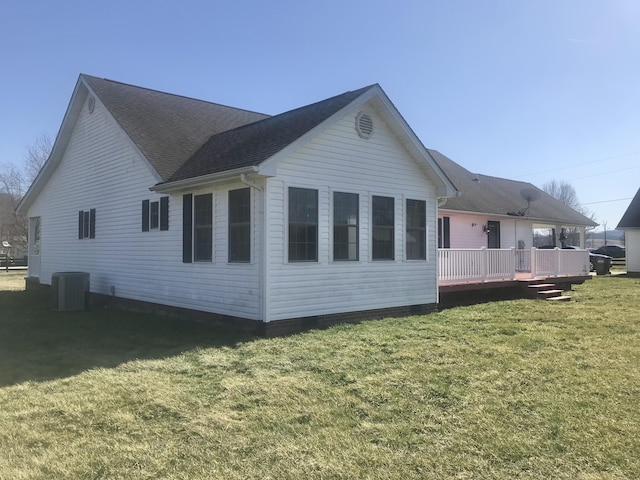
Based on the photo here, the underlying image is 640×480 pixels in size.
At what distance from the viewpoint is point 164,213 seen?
12031 mm

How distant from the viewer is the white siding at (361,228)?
969 cm

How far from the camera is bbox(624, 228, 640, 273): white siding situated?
93.9 ft

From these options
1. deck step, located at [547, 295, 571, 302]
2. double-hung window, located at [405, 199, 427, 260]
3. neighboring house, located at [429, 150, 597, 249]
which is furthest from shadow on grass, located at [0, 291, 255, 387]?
neighboring house, located at [429, 150, 597, 249]

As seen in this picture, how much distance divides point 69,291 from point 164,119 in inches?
218

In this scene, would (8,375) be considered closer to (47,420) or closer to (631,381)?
(47,420)

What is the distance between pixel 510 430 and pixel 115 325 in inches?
349

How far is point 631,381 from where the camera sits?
6348 mm

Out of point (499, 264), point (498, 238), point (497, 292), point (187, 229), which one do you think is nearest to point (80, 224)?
point (187, 229)

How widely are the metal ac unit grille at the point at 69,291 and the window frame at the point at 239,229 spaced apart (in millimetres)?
6107

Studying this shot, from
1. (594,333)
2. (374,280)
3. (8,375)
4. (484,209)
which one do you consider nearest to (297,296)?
(374,280)

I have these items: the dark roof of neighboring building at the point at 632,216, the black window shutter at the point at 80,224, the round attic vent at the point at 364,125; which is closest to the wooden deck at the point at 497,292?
the round attic vent at the point at 364,125

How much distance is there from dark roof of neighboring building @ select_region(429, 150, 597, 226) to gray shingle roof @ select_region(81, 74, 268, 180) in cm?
Result: 864

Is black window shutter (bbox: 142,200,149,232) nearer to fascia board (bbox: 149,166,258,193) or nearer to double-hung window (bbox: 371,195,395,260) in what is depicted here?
fascia board (bbox: 149,166,258,193)

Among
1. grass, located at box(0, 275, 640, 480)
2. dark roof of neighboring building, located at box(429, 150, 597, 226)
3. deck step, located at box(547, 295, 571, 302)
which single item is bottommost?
grass, located at box(0, 275, 640, 480)
